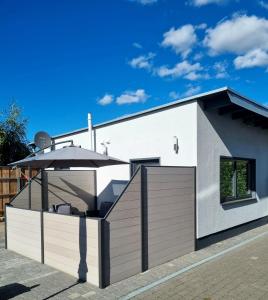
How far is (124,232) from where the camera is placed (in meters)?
5.41

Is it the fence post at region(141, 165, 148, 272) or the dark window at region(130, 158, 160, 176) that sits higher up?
the dark window at region(130, 158, 160, 176)

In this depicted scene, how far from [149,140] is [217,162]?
1850 millimetres

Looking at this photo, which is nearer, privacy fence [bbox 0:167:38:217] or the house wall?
the house wall

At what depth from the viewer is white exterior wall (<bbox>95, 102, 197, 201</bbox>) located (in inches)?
287

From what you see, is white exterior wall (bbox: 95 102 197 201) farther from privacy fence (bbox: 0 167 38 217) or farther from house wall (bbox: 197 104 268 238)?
privacy fence (bbox: 0 167 38 217)

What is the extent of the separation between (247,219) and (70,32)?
8623 millimetres

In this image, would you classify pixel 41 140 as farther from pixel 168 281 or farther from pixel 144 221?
pixel 168 281

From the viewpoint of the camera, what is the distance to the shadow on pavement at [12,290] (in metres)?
4.76

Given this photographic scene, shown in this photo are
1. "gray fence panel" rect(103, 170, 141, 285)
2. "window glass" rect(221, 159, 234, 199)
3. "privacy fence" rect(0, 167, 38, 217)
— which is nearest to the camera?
"gray fence panel" rect(103, 170, 141, 285)

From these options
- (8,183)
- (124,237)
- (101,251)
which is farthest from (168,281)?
(8,183)

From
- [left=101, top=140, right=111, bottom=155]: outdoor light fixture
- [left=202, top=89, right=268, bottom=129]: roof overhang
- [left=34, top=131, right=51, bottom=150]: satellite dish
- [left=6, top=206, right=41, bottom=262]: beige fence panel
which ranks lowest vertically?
[left=6, top=206, right=41, bottom=262]: beige fence panel

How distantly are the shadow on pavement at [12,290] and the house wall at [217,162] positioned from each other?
13.2ft

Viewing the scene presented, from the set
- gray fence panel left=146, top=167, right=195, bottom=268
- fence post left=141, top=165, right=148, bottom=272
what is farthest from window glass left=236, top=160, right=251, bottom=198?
fence post left=141, top=165, right=148, bottom=272

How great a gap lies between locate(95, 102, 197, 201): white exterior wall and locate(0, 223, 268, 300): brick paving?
2.30 meters
